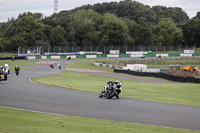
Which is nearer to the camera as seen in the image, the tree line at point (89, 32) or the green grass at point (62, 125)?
the green grass at point (62, 125)

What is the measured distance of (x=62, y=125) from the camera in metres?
9.55

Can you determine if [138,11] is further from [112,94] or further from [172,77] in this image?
[112,94]

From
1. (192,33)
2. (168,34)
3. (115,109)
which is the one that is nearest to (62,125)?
(115,109)

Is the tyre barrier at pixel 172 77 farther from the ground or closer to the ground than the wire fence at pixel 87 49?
closer to the ground

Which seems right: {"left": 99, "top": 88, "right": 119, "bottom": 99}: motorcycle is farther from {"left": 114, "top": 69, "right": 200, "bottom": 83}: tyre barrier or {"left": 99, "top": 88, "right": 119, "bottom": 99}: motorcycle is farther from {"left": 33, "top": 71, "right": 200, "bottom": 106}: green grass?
{"left": 114, "top": 69, "right": 200, "bottom": 83}: tyre barrier

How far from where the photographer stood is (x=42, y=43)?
102 m

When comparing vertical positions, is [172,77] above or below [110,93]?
below

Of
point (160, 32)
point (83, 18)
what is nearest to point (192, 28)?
point (160, 32)

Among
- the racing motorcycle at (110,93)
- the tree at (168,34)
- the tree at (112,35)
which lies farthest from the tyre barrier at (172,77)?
the tree at (168,34)

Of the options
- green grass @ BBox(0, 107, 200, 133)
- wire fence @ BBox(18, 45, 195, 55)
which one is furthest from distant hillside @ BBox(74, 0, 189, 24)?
green grass @ BBox(0, 107, 200, 133)

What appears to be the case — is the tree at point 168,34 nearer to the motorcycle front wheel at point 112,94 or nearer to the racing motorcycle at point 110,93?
the racing motorcycle at point 110,93

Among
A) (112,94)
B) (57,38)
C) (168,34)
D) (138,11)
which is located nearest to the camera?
(112,94)

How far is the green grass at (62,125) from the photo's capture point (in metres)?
8.80

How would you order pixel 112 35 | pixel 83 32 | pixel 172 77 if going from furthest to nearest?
1. pixel 83 32
2. pixel 112 35
3. pixel 172 77
